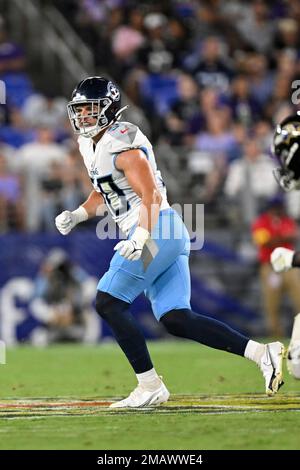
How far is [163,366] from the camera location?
9773mm

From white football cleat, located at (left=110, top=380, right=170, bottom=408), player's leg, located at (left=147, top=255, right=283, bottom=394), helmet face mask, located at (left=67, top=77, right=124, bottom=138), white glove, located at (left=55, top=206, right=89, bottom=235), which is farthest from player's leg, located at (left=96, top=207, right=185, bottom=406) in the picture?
helmet face mask, located at (left=67, top=77, right=124, bottom=138)

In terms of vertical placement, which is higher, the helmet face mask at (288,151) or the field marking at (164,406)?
the helmet face mask at (288,151)

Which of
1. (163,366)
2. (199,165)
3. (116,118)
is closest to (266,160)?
(199,165)

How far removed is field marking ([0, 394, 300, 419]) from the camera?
6.29m

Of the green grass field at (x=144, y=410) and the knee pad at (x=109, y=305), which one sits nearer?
the green grass field at (x=144, y=410)

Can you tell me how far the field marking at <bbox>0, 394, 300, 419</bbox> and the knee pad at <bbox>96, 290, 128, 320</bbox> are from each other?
579mm

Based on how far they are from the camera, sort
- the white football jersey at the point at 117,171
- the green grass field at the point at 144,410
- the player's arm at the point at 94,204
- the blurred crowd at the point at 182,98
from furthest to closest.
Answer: the blurred crowd at the point at 182,98 → the player's arm at the point at 94,204 → the white football jersey at the point at 117,171 → the green grass field at the point at 144,410

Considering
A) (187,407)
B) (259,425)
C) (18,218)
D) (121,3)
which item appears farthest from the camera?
(121,3)

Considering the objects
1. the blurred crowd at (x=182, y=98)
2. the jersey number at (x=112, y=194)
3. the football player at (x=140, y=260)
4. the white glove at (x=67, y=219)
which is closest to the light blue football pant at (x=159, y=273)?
the football player at (x=140, y=260)

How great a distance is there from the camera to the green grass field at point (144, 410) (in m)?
5.23

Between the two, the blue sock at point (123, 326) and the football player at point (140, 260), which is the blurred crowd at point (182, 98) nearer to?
the football player at point (140, 260)

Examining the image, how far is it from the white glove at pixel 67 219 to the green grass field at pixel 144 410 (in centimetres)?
112

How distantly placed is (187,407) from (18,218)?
6.94 m
